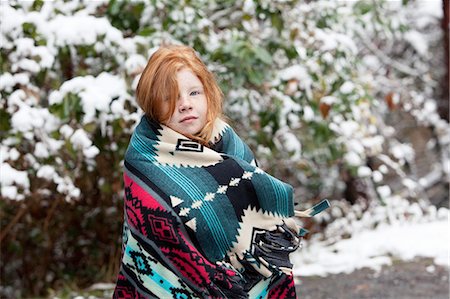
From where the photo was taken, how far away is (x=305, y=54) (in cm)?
511

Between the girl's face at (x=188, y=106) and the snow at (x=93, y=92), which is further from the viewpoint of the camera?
the snow at (x=93, y=92)

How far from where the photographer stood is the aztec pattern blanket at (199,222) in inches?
85.6

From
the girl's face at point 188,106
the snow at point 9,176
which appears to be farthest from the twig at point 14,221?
the girl's face at point 188,106

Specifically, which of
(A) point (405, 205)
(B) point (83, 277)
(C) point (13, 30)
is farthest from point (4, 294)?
(A) point (405, 205)

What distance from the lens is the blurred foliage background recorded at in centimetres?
418

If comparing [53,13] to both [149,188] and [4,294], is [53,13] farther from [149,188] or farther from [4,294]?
[4,294]

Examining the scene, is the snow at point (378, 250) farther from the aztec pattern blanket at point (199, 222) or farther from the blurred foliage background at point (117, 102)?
the aztec pattern blanket at point (199, 222)

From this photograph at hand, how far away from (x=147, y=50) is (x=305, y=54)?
1.23 metres

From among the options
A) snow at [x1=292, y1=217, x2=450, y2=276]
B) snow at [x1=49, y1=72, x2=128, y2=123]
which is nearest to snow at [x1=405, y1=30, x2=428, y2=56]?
snow at [x1=292, y1=217, x2=450, y2=276]

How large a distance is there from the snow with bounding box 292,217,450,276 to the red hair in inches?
125

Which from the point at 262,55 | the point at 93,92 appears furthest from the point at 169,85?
the point at 262,55

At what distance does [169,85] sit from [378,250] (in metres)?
3.81

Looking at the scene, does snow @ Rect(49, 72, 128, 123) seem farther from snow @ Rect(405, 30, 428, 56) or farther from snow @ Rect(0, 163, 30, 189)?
snow @ Rect(405, 30, 428, 56)

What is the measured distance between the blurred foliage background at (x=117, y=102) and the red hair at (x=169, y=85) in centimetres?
170
